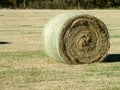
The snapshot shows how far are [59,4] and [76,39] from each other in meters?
44.9

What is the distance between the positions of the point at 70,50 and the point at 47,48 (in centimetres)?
72

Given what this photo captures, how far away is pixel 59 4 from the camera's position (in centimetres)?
5869

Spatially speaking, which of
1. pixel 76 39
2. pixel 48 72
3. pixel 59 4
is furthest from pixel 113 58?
pixel 59 4

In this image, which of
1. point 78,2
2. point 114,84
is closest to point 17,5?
point 78,2

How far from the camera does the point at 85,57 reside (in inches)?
544

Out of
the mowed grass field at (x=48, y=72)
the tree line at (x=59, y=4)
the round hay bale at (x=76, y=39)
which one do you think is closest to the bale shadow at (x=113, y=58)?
the mowed grass field at (x=48, y=72)

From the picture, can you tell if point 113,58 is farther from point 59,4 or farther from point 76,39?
point 59,4

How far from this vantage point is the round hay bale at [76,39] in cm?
1358

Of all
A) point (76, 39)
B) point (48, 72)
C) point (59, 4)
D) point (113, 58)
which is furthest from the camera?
point (59, 4)

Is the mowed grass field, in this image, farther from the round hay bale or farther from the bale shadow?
the round hay bale

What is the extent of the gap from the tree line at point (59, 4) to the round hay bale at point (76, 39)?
41918 millimetres

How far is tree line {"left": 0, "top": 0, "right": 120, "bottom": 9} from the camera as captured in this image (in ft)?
187

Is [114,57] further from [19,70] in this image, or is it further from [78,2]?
[78,2]

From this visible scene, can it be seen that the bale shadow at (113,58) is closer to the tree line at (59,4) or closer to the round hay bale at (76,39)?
the round hay bale at (76,39)
